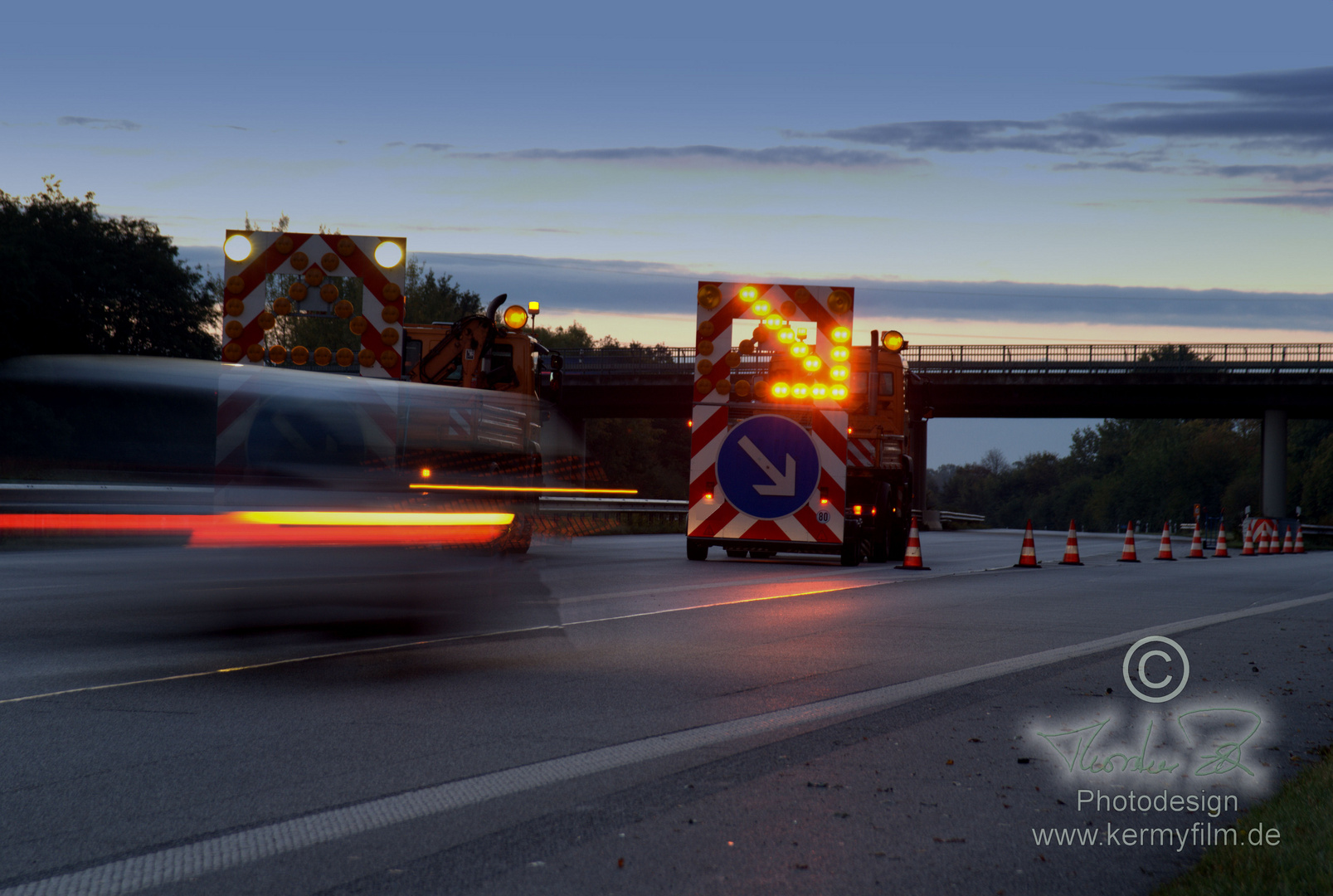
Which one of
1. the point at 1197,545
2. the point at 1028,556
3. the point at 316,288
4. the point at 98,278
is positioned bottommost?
the point at 1197,545

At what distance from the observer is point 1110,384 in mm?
63531

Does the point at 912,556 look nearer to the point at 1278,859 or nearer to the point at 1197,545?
the point at 1197,545

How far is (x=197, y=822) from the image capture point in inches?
187

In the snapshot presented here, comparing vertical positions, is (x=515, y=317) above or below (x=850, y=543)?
above

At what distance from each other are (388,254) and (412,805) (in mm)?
6199

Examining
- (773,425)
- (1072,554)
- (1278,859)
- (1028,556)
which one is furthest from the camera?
(1072,554)

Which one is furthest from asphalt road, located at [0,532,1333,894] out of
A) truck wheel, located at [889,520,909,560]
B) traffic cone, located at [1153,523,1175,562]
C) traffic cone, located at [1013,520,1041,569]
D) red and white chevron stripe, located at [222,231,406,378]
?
traffic cone, located at [1153,523,1175,562]

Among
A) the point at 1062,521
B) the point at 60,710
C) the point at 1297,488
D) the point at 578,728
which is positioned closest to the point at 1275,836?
the point at 578,728

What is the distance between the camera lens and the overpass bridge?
63.1 meters

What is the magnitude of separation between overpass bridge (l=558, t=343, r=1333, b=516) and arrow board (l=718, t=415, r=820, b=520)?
43.5 m
